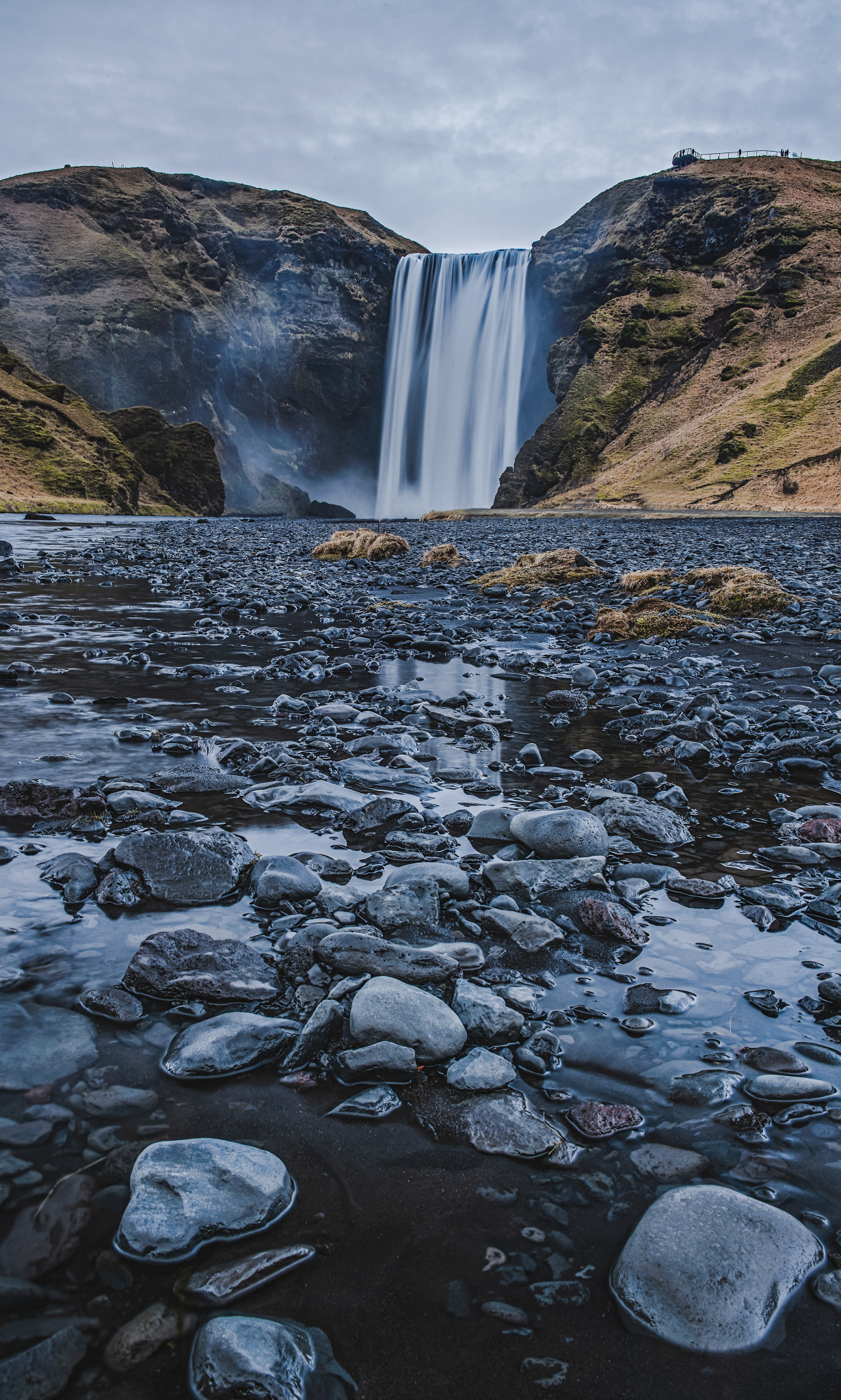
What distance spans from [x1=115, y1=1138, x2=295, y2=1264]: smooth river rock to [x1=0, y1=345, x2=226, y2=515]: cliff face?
179 ft

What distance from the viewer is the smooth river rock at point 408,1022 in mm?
1978

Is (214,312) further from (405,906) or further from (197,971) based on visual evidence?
(197,971)

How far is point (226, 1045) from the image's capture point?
1.93 m

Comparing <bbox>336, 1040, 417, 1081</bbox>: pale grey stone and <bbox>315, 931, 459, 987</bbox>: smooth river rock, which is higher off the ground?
<bbox>315, 931, 459, 987</bbox>: smooth river rock

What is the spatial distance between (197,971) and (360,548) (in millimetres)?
18905

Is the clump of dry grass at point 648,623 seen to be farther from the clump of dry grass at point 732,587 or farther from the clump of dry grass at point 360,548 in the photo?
the clump of dry grass at point 360,548

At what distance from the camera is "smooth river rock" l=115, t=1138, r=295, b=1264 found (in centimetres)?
138

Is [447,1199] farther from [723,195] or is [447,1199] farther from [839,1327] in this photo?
[723,195]

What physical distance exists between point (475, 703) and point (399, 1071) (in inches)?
160

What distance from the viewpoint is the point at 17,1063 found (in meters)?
1.85

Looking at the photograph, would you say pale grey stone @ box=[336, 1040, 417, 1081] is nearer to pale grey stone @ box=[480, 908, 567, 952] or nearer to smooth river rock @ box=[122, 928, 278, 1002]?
smooth river rock @ box=[122, 928, 278, 1002]

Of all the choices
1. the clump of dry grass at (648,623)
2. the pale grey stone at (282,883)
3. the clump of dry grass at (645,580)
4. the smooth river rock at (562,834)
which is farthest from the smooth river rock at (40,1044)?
the clump of dry grass at (645,580)

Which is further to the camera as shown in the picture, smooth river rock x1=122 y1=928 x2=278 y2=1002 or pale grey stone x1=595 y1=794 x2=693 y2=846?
pale grey stone x1=595 y1=794 x2=693 y2=846

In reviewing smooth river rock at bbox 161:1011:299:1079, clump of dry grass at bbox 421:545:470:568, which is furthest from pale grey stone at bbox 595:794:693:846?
A: clump of dry grass at bbox 421:545:470:568
